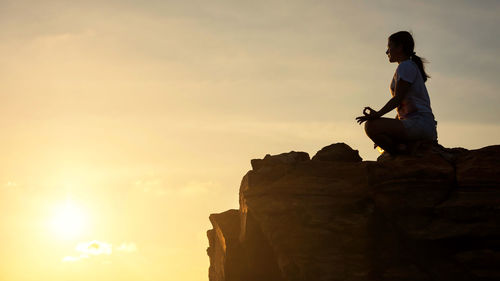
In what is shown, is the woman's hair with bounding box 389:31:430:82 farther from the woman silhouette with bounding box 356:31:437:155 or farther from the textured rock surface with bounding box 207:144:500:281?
the textured rock surface with bounding box 207:144:500:281

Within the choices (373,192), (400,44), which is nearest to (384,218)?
(373,192)

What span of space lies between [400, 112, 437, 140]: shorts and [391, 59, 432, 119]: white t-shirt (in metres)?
0.17

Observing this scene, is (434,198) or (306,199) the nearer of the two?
(434,198)

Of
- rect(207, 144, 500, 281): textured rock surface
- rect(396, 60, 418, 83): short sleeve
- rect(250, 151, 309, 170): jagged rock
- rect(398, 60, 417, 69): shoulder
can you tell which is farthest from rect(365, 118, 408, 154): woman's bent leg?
rect(250, 151, 309, 170): jagged rock

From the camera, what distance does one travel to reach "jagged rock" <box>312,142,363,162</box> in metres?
20.7

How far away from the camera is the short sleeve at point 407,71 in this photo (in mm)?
18000

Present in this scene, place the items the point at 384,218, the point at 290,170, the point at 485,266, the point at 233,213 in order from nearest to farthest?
1. the point at 485,266
2. the point at 384,218
3. the point at 290,170
4. the point at 233,213

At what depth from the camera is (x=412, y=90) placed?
718 inches

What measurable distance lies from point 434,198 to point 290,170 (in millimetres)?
4766

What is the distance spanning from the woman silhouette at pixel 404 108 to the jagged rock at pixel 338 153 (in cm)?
229

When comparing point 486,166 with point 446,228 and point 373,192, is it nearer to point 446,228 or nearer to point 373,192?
point 446,228

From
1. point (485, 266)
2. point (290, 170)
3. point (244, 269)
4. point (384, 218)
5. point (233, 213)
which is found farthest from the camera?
point (233, 213)

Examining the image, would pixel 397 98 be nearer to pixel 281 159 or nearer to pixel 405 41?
pixel 405 41

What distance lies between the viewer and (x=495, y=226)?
16938 millimetres
